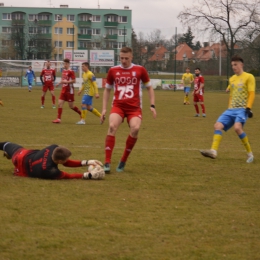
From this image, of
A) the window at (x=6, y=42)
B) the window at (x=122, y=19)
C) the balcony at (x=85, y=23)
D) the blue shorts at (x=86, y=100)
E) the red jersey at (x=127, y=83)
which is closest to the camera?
the red jersey at (x=127, y=83)

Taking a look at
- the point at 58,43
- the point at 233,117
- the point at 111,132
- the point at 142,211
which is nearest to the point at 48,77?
the point at 233,117

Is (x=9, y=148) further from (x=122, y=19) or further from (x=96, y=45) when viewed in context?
(x=122, y=19)

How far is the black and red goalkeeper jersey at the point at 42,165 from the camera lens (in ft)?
26.7

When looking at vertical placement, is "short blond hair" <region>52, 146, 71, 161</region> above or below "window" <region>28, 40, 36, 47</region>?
below

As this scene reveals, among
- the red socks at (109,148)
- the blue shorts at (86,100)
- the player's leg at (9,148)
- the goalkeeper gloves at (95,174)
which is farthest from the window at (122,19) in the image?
the goalkeeper gloves at (95,174)

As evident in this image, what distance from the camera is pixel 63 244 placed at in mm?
5332

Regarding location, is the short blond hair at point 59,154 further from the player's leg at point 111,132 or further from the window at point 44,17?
the window at point 44,17

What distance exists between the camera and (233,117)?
10.7 m

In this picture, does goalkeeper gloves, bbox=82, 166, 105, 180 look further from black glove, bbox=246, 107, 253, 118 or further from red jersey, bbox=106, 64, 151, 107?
black glove, bbox=246, 107, 253, 118

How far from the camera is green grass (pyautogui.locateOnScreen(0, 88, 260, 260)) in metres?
5.25

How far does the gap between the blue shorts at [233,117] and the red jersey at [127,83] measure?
79.3 inches

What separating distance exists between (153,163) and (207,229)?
445cm

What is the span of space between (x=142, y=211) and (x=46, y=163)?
201 centimetres

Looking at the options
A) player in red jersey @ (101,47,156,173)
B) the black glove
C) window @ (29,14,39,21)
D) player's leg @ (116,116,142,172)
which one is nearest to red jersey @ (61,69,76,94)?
the black glove
